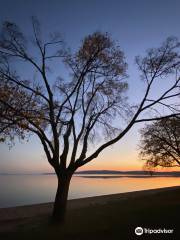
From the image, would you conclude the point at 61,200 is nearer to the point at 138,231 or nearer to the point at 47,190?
the point at 138,231

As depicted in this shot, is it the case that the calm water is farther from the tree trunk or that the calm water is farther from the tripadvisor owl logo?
the tripadvisor owl logo

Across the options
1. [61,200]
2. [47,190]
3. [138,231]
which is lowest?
[47,190]

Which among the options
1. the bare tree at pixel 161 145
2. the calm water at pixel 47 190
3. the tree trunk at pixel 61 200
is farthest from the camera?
the calm water at pixel 47 190

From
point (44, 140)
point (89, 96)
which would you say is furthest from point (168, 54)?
point (44, 140)

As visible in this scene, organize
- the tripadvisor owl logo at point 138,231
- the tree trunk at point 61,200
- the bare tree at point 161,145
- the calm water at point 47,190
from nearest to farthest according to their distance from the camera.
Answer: the tripadvisor owl logo at point 138,231 → the tree trunk at point 61,200 → the bare tree at point 161,145 → the calm water at point 47,190

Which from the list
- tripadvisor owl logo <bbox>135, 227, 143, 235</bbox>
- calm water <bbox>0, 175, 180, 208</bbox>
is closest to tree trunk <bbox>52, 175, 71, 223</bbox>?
tripadvisor owl logo <bbox>135, 227, 143, 235</bbox>

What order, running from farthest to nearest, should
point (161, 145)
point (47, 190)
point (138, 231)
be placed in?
point (47, 190) → point (161, 145) → point (138, 231)

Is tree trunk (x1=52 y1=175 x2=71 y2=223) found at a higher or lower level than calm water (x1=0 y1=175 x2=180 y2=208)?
higher

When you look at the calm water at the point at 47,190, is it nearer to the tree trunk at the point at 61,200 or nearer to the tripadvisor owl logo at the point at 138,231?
the tree trunk at the point at 61,200

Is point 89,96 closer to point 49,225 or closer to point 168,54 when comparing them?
point 168,54

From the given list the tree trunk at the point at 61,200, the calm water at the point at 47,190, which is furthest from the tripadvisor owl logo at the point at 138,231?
the calm water at the point at 47,190

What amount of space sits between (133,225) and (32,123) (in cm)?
810

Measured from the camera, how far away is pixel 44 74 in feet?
62.8

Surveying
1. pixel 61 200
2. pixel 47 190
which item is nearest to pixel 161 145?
pixel 61 200
